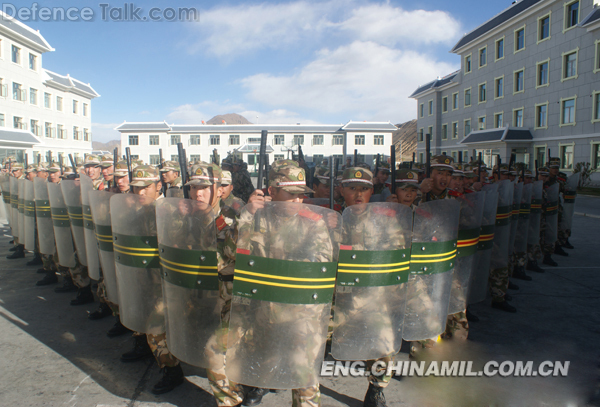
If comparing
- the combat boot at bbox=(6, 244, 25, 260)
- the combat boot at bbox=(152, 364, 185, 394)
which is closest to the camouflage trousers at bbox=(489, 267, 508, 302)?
the combat boot at bbox=(152, 364, 185, 394)

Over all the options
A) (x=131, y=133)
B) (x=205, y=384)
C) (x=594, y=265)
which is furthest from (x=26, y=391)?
A: (x=131, y=133)

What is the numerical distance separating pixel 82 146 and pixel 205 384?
142ft

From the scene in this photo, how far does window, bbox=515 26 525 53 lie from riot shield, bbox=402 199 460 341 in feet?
104

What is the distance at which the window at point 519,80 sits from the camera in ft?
92.3

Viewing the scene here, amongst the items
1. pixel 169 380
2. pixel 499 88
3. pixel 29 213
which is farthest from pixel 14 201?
pixel 499 88

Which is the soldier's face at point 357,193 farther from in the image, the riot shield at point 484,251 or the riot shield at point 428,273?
the riot shield at point 484,251

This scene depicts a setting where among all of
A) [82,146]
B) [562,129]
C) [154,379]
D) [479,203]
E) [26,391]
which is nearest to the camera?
[26,391]

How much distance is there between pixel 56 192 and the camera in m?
4.69

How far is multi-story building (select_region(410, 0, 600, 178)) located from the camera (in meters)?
22.4

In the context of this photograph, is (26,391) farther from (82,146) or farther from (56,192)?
(82,146)

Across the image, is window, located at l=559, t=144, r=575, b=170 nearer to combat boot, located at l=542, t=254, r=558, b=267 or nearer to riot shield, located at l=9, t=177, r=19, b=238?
combat boot, located at l=542, t=254, r=558, b=267

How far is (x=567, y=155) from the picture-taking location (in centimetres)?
2427

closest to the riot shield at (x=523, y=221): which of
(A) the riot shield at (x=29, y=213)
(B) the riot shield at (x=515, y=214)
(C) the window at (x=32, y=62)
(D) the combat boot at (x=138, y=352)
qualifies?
(B) the riot shield at (x=515, y=214)

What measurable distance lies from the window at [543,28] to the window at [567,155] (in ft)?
26.1
